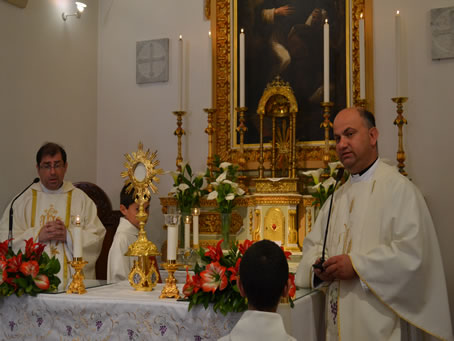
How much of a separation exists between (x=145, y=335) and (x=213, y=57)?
13.7 feet

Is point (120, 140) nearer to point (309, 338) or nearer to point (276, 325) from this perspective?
point (309, 338)

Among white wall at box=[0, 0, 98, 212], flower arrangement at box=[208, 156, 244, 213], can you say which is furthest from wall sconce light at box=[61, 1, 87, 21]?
flower arrangement at box=[208, 156, 244, 213]

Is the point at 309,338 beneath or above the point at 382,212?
beneath

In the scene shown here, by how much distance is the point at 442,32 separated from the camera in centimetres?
565

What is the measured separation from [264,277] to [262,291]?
0.05m

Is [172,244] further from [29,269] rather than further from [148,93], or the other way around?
[148,93]

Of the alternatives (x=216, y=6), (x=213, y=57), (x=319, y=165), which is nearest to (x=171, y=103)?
(x=213, y=57)

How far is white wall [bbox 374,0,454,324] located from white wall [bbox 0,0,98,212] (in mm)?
3397

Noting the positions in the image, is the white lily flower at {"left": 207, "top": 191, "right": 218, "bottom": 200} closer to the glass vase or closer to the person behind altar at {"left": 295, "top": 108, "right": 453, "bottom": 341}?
the glass vase

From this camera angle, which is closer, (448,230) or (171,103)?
(448,230)

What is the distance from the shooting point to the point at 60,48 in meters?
6.71

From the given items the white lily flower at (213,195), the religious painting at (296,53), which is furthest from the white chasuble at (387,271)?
the religious painting at (296,53)

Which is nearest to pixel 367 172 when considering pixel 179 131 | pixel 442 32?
pixel 442 32

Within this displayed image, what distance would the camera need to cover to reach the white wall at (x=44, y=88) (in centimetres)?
584
